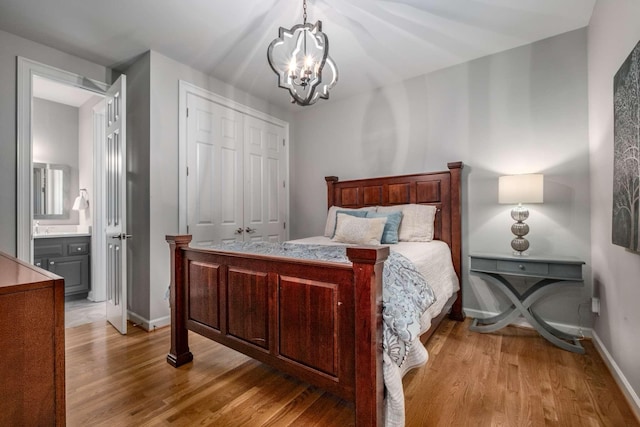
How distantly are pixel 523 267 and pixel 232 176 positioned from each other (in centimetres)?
309

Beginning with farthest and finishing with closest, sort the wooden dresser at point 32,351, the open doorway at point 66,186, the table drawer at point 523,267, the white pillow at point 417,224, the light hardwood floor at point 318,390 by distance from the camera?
the open doorway at point 66,186 → the white pillow at point 417,224 → the table drawer at point 523,267 → the light hardwood floor at point 318,390 → the wooden dresser at point 32,351

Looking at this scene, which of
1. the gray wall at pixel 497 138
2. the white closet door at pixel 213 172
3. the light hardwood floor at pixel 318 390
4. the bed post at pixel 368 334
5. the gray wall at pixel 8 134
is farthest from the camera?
the white closet door at pixel 213 172

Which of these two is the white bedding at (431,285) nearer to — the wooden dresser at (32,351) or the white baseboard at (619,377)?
the white baseboard at (619,377)

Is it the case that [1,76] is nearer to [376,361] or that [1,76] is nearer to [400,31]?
[400,31]

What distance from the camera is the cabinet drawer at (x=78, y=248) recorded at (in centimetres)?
372

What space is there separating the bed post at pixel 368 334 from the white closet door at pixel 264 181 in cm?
272

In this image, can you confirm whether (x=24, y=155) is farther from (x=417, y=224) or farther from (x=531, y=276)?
(x=531, y=276)

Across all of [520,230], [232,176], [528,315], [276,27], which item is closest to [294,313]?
[528,315]

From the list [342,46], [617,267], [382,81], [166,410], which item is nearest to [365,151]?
[382,81]

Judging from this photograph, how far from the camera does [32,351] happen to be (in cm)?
95

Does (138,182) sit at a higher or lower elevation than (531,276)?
higher

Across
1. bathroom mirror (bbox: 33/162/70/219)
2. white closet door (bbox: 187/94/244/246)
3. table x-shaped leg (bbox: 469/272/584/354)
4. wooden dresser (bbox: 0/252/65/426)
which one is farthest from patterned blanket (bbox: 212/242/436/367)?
bathroom mirror (bbox: 33/162/70/219)

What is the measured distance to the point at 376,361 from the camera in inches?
48.6

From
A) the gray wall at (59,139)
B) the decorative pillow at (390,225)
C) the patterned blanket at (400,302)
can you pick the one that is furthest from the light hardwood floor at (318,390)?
the gray wall at (59,139)
